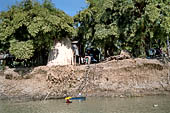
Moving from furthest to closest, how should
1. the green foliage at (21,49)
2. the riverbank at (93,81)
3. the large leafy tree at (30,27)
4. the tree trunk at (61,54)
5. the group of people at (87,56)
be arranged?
the group of people at (87,56) < the tree trunk at (61,54) < the large leafy tree at (30,27) < the green foliage at (21,49) < the riverbank at (93,81)

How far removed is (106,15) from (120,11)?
4.40 feet

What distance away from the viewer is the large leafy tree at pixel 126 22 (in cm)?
1597

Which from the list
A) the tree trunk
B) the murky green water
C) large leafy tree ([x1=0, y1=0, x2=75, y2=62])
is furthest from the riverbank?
the murky green water

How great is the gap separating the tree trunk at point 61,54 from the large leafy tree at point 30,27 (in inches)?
22.7

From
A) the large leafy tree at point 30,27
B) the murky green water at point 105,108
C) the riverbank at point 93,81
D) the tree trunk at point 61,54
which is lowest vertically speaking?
the murky green water at point 105,108

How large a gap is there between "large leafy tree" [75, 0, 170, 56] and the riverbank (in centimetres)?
234

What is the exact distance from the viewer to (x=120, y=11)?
17016 millimetres

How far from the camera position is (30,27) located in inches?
608

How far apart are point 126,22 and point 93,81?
18.5 ft

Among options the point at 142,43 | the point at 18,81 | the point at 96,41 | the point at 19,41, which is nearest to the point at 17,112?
the point at 18,81

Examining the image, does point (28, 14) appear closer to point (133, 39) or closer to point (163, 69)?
point (133, 39)

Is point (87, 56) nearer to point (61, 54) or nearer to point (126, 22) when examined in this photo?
point (61, 54)

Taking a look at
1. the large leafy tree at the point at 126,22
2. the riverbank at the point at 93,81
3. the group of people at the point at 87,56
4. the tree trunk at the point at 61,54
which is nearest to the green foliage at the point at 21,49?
the riverbank at the point at 93,81

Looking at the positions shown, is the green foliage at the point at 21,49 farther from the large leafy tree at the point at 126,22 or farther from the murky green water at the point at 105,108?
the large leafy tree at the point at 126,22
